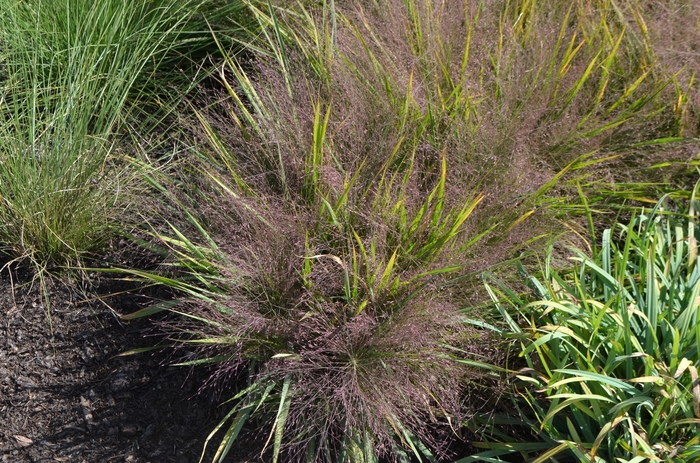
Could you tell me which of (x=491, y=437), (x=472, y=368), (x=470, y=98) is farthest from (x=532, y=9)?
(x=491, y=437)

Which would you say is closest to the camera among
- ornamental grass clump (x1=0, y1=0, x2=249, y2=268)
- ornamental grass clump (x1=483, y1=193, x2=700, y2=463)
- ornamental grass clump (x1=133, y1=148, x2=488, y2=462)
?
ornamental grass clump (x1=483, y1=193, x2=700, y2=463)

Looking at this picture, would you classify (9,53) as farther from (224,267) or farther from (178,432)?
(178,432)

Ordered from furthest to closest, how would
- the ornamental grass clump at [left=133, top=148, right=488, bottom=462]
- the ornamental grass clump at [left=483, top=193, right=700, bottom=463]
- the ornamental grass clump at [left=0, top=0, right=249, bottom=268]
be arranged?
the ornamental grass clump at [left=0, top=0, right=249, bottom=268], the ornamental grass clump at [left=133, top=148, right=488, bottom=462], the ornamental grass clump at [left=483, top=193, right=700, bottom=463]

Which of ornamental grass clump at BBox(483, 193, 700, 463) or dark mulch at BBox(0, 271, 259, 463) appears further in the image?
dark mulch at BBox(0, 271, 259, 463)

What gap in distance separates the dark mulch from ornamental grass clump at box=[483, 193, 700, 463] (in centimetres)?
94

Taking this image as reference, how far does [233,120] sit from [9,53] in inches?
33.4

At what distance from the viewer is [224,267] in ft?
7.14

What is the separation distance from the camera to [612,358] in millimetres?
2010

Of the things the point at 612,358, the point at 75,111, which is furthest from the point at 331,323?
the point at 75,111

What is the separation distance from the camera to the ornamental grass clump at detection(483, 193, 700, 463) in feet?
6.33

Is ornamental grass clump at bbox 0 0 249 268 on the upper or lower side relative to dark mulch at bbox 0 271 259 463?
upper

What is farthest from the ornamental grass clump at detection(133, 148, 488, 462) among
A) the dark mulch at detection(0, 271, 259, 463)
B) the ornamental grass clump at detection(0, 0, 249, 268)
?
the ornamental grass clump at detection(0, 0, 249, 268)

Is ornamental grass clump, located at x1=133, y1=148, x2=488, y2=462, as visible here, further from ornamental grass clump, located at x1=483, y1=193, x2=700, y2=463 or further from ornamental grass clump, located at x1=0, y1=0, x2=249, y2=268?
ornamental grass clump, located at x1=0, y1=0, x2=249, y2=268

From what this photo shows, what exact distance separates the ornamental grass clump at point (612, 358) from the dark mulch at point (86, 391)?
37.0 inches
